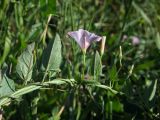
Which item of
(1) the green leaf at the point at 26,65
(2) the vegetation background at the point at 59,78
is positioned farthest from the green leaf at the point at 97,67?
(1) the green leaf at the point at 26,65

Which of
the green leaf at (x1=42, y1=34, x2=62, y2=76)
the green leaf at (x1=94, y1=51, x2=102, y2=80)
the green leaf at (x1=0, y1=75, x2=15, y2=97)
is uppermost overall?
the green leaf at (x1=42, y1=34, x2=62, y2=76)

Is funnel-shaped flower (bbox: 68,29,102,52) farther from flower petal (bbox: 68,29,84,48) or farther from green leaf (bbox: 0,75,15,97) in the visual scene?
green leaf (bbox: 0,75,15,97)

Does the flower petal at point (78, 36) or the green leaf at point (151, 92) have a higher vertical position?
the flower petal at point (78, 36)

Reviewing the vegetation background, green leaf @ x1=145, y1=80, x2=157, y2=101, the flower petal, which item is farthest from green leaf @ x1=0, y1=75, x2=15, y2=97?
green leaf @ x1=145, y1=80, x2=157, y2=101

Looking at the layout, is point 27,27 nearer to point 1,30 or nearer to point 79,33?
point 1,30

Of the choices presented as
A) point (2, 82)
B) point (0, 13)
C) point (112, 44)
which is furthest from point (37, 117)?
point (112, 44)

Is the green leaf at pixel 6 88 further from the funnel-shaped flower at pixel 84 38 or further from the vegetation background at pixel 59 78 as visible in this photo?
the funnel-shaped flower at pixel 84 38

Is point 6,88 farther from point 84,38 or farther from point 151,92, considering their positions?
point 151,92

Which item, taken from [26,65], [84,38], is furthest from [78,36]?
[26,65]
